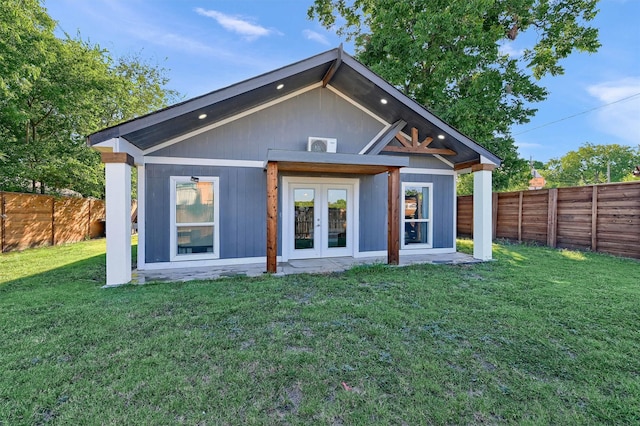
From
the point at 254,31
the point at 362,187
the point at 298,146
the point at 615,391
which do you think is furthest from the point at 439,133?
the point at 254,31

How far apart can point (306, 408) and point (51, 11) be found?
15590 millimetres

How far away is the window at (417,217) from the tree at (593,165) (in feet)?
115

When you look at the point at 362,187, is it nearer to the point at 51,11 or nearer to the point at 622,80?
the point at 51,11

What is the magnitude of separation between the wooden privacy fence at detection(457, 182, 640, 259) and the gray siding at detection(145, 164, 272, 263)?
8790mm

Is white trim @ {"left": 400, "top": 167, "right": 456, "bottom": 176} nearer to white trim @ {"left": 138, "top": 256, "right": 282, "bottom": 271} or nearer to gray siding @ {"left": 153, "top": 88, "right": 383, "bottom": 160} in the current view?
gray siding @ {"left": 153, "top": 88, "right": 383, "bottom": 160}

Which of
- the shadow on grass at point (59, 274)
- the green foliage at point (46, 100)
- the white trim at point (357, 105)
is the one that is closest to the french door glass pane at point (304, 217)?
the white trim at point (357, 105)

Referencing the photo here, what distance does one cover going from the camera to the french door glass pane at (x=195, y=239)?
658cm

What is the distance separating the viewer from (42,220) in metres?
10.0

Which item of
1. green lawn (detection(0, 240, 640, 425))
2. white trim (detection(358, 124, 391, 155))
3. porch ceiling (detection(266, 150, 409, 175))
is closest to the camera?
green lawn (detection(0, 240, 640, 425))

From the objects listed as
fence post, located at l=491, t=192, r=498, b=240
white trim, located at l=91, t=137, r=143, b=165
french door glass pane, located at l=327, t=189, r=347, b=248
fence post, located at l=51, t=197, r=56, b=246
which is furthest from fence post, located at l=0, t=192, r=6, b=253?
fence post, located at l=491, t=192, r=498, b=240

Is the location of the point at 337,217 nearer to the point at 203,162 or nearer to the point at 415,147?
the point at 415,147

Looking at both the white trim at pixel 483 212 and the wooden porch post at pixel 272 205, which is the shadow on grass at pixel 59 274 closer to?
the wooden porch post at pixel 272 205

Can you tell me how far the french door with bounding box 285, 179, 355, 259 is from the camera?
7.44 metres

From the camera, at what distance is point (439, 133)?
23.5 ft
